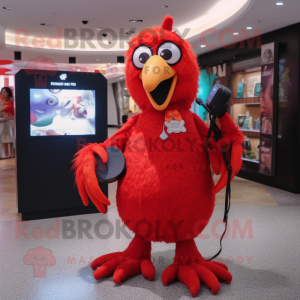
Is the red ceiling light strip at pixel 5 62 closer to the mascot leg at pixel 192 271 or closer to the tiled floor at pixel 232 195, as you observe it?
the tiled floor at pixel 232 195

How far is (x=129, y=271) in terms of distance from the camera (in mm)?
2312

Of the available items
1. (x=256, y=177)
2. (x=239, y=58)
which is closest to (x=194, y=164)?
(x=256, y=177)

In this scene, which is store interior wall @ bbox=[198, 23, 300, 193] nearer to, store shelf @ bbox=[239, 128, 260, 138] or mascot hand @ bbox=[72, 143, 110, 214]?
store shelf @ bbox=[239, 128, 260, 138]

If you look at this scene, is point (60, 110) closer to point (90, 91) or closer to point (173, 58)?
point (90, 91)

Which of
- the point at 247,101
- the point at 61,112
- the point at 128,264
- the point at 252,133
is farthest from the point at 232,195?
the point at 128,264

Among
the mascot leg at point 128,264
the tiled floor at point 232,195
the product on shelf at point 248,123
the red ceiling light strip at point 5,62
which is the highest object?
the red ceiling light strip at point 5,62

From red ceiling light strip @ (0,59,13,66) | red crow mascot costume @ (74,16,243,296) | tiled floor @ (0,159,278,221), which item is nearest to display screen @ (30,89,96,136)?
tiled floor @ (0,159,278,221)

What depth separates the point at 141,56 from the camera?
6.81ft

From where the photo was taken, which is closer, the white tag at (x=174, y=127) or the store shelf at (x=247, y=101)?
the white tag at (x=174, y=127)

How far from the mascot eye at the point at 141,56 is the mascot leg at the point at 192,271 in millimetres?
1195

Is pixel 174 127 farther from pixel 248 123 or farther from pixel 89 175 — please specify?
pixel 248 123

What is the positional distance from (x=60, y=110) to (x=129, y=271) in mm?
2043

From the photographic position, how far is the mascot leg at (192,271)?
7.10 feet

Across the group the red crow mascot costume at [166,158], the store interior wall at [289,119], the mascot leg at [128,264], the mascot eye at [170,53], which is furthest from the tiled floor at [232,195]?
the mascot eye at [170,53]
